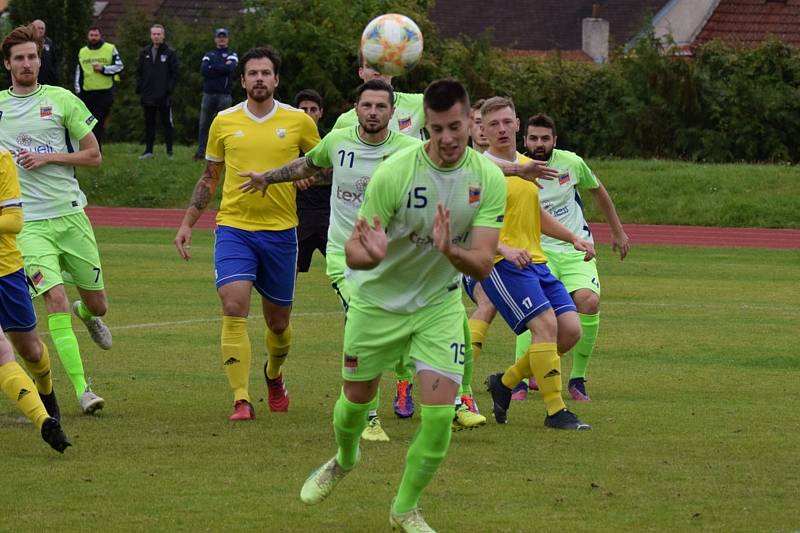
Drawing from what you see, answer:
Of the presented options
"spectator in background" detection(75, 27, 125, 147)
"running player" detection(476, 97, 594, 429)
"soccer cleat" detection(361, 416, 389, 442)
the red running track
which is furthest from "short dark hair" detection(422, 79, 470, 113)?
"spectator in background" detection(75, 27, 125, 147)

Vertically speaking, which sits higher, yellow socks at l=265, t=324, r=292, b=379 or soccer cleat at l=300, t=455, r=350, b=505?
soccer cleat at l=300, t=455, r=350, b=505

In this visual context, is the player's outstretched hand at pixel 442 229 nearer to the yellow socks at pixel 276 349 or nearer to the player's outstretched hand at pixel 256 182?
the player's outstretched hand at pixel 256 182

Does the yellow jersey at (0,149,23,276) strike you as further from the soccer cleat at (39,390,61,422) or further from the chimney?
the chimney

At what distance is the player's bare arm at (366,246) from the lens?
652 cm

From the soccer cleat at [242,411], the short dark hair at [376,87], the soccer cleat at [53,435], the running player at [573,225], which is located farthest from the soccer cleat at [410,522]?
the running player at [573,225]

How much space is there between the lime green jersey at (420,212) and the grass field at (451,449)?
1107mm

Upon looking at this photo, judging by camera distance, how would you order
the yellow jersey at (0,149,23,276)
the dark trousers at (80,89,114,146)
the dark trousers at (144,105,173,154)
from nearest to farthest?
the yellow jersey at (0,149,23,276) → the dark trousers at (80,89,114,146) → the dark trousers at (144,105,173,154)

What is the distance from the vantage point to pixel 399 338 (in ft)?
23.5

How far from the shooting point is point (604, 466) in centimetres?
860

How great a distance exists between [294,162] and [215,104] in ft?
71.7

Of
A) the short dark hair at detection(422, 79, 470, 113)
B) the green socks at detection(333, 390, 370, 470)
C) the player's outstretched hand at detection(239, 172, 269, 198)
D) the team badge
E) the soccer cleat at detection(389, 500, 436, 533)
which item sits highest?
the short dark hair at detection(422, 79, 470, 113)

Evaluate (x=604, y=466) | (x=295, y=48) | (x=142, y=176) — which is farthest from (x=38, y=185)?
(x=295, y=48)

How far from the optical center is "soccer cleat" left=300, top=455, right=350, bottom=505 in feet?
24.1

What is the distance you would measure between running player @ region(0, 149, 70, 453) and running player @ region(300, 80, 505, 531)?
69.6 inches
